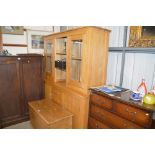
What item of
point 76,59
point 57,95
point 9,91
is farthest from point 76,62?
point 9,91

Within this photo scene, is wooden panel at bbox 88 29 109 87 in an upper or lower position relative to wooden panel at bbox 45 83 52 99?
upper

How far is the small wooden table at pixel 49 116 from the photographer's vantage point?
82.1 inches

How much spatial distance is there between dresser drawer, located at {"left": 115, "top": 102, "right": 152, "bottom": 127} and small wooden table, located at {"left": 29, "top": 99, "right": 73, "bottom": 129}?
91 cm

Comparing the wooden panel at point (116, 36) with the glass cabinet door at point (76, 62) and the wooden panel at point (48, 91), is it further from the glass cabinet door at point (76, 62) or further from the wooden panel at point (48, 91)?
the wooden panel at point (48, 91)

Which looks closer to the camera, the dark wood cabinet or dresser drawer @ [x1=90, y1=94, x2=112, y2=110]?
dresser drawer @ [x1=90, y1=94, x2=112, y2=110]

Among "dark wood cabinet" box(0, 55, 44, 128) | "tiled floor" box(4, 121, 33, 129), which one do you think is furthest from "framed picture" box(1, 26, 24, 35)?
"tiled floor" box(4, 121, 33, 129)

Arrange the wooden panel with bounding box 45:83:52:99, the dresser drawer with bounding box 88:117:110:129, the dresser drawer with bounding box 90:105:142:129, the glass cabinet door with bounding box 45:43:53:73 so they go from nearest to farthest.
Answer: the dresser drawer with bounding box 90:105:142:129 → the dresser drawer with bounding box 88:117:110:129 → the glass cabinet door with bounding box 45:43:53:73 → the wooden panel with bounding box 45:83:52:99

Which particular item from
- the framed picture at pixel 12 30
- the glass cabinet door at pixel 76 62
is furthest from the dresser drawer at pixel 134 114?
the framed picture at pixel 12 30

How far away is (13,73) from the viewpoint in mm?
2574

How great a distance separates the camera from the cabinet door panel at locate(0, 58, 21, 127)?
248cm

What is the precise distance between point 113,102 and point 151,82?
0.57 metres

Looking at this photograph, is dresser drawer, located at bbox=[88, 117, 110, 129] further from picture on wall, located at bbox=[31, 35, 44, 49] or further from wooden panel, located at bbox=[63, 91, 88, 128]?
picture on wall, located at bbox=[31, 35, 44, 49]

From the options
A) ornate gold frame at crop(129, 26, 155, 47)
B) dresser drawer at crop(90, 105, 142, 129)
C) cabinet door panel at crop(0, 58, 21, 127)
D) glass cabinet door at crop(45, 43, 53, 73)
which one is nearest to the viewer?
dresser drawer at crop(90, 105, 142, 129)
